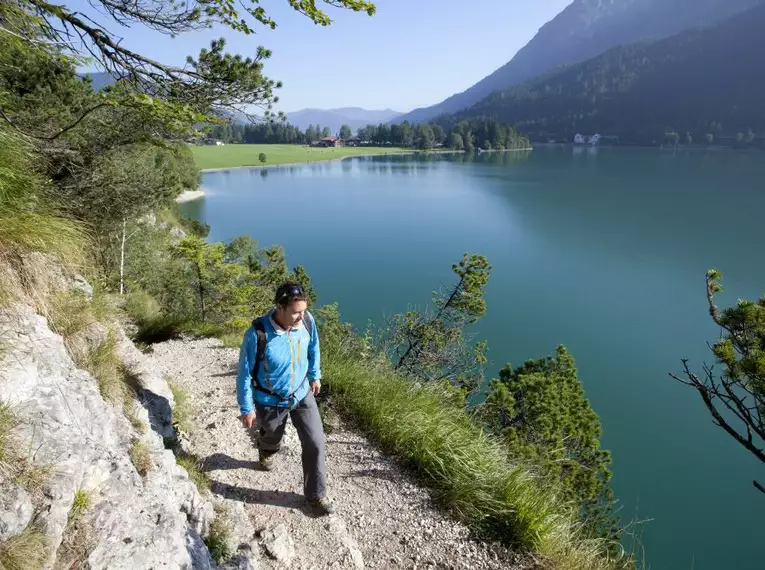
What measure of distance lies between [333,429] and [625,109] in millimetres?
200433

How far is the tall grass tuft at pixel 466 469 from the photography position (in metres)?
3.19

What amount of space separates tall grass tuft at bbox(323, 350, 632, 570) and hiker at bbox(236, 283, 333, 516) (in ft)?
3.20

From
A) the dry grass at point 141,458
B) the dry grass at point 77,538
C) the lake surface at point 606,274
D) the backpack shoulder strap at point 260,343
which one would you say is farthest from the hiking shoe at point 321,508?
the lake surface at point 606,274

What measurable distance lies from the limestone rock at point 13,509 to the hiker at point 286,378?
133 cm

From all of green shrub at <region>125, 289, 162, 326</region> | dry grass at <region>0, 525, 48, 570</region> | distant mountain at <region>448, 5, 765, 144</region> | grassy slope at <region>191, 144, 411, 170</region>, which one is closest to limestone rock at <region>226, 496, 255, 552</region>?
dry grass at <region>0, 525, 48, 570</region>

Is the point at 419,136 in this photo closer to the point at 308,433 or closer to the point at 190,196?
the point at 190,196

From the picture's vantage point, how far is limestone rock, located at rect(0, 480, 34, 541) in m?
1.77

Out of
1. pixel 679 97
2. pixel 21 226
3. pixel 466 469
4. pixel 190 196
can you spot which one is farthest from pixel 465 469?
pixel 679 97

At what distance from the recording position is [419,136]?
142 metres

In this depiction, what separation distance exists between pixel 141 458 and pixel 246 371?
0.78 meters

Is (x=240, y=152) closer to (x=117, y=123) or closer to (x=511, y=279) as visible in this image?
(x=511, y=279)

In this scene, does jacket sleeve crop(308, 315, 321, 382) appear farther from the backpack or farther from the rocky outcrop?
the rocky outcrop

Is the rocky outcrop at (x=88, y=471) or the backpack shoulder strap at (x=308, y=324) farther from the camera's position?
the backpack shoulder strap at (x=308, y=324)

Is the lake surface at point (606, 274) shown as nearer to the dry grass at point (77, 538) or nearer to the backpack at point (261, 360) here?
the backpack at point (261, 360)
